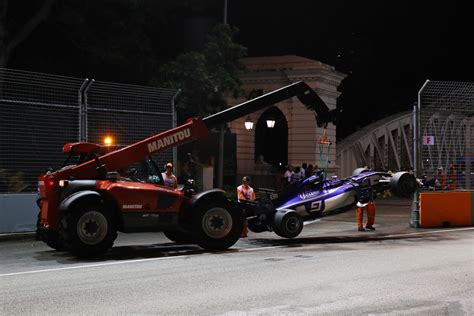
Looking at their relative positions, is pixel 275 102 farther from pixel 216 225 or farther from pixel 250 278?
pixel 250 278

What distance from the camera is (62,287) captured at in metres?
8.13

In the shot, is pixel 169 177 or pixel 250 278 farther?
pixel 169 177

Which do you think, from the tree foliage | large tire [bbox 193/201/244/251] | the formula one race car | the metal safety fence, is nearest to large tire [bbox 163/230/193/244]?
large tire [bbox 193/201/244/251]

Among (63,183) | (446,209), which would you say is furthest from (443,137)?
(63,183)

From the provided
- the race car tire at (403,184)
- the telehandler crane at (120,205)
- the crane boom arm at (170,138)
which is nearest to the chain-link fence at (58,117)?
the telehandler crane at (120,205)

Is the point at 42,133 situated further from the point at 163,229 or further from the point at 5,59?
the point at 5,59

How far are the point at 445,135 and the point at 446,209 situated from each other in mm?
2006

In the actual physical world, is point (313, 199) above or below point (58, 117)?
below

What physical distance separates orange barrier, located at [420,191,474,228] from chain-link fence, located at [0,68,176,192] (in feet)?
22.5

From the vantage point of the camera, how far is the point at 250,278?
8.73 metres

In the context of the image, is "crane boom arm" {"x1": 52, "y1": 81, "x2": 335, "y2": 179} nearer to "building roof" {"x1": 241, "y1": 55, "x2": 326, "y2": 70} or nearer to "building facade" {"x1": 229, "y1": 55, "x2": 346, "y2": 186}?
"building roof" {"x1": 241, "y1": 55, "x2": 326, "y2": 70}

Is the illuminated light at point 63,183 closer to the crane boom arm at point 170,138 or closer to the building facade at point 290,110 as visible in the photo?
the crane boom arm at point 170,138

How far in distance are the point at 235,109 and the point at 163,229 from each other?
10.1 ft

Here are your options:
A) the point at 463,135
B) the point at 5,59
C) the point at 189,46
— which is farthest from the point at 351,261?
the point at 189,46
